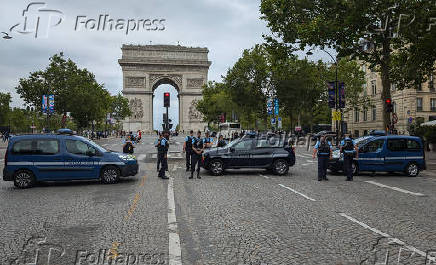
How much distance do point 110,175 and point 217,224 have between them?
7116 millimetres

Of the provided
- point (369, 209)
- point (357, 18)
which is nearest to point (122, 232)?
point (369, 209)

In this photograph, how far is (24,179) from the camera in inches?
509

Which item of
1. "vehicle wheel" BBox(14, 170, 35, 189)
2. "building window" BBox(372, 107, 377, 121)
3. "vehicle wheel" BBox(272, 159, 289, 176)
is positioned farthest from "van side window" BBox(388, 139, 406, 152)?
"building window" BBox(372, 107, 377, 121)

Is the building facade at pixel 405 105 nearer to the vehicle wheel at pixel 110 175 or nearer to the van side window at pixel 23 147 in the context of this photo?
the vehicle wheel at pixel 110 175

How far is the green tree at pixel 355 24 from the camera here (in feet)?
68.6

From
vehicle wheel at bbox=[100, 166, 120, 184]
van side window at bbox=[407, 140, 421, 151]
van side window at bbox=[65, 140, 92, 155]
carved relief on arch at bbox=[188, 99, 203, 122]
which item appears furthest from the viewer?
carved relief on arch at bbox=[188, 99, 203, 122]

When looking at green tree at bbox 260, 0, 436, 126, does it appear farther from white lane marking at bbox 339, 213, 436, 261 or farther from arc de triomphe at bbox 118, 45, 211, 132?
arc de triomphe at bbox 118, 45, 211, 132

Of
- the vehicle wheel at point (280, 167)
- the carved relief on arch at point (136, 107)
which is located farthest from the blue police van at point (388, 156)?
the carved relief on arch at point (136, 107)

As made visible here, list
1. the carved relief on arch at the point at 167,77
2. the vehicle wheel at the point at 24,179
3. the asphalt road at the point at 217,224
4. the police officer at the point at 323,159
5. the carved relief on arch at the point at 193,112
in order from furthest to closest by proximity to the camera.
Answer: the carved relief on arch at the point at 193,112 → the carved relief on arch at the point at 167,77 → the police officer at the point at 323,159 → the vehicle wheel at the point at 24,179 → the asphalt road at the point at 217,224

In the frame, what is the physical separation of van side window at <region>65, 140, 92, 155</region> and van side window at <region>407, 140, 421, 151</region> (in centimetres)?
1214

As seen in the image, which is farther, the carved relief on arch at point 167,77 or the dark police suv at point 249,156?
the carved relief on arch at point 167,77

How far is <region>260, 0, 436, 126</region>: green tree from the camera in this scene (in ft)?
68.6

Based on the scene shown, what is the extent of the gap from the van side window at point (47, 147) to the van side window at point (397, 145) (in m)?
12.3
